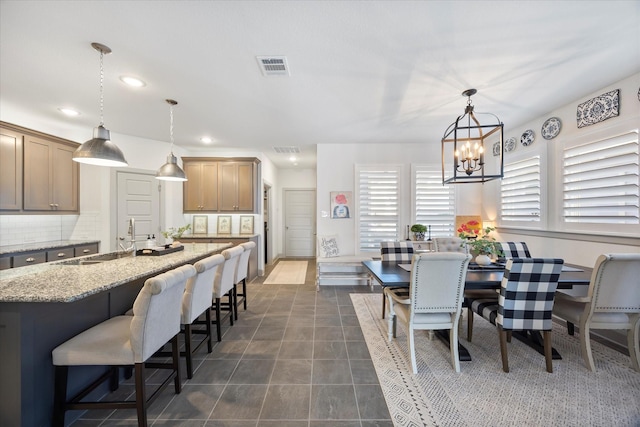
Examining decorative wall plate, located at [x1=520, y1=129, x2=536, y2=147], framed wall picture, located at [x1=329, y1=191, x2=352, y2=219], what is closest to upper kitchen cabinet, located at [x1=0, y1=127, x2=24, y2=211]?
framed wall picture, located at [x1=329, y1=191, x2=352, y2=219]

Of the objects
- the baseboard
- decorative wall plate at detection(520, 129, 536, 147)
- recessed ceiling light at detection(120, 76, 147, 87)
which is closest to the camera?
the baseboard

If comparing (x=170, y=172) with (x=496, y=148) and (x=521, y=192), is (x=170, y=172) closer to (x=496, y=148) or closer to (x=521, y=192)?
(x=521, y=192)

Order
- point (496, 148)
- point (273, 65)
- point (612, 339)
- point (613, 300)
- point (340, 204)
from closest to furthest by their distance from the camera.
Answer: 1. point (613, 300)
2. point (273, 65)
3. point (612, 339)
4. point (496, 148)
5. point (340, 204)

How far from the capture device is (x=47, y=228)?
395 centimetres

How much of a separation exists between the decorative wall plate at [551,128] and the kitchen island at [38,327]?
192 inches

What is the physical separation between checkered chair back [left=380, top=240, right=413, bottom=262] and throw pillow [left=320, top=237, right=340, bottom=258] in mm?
1636

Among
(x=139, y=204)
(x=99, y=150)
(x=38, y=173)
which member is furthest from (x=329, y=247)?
(x=38, y=173)

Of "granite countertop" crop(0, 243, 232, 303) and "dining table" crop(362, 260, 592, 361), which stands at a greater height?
"granite countertop" crop(0, 243, 232, 303)

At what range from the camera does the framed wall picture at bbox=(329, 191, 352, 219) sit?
16.6 ft

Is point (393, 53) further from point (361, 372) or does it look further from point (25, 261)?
point (25, 261)

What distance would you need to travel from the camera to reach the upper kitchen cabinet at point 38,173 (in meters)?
3.26

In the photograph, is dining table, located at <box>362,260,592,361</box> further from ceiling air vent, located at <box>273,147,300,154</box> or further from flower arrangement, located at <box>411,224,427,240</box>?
ceiling air vent, located at <box>273,147,300,154</box>

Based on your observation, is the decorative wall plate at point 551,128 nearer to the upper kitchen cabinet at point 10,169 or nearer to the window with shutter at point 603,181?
the window with shutter at point 603,181

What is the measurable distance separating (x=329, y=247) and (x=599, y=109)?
4009 mm
